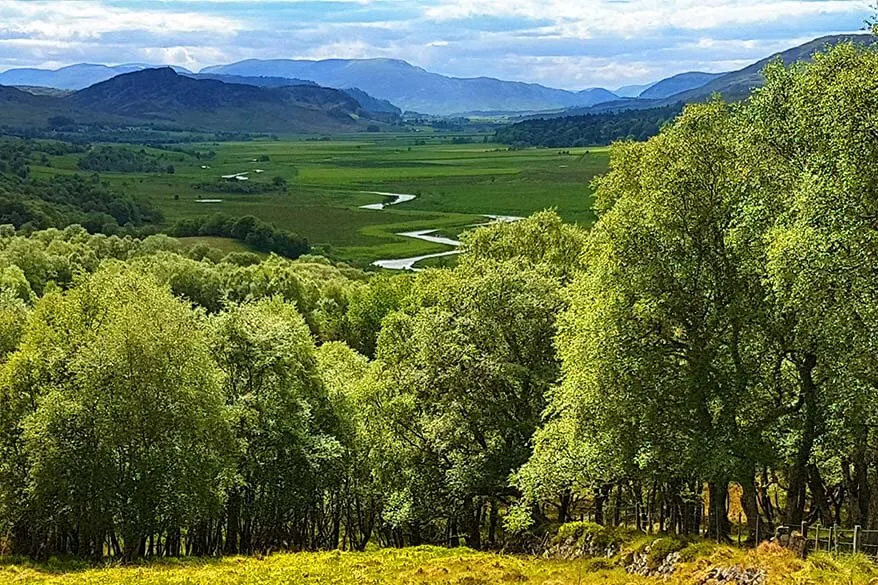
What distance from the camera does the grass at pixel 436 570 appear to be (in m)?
24.2

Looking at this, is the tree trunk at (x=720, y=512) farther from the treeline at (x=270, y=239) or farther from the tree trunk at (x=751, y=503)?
the treeline at (x=270, y=239)

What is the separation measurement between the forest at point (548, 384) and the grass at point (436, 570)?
2682 millimetres

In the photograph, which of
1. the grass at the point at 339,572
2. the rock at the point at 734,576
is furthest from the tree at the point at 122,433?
the rock at the point at 734,576

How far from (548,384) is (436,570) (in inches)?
489

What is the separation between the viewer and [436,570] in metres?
30.7

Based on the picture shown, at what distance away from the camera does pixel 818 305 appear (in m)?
24.1

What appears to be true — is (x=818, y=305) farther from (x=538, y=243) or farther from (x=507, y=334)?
(x=538, y=243)

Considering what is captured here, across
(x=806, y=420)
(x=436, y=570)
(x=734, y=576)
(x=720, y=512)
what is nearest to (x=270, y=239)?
(x=436, y=570)

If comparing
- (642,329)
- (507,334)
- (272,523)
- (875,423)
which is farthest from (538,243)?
(875,423)

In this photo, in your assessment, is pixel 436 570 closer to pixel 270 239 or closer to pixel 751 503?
pixel 751 503

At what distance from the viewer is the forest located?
1012 inches

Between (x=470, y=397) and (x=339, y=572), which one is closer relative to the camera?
(x=339, y=572)

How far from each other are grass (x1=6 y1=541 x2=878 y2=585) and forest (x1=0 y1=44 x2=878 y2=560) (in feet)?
8.80

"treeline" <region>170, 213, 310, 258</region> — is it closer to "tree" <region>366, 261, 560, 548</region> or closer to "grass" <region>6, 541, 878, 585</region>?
"tree" <region>366, 261, 560, 548</region>
